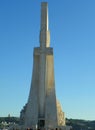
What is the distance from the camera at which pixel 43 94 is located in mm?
45562

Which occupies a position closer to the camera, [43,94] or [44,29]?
[43,94]

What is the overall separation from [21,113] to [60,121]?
17.0 ft

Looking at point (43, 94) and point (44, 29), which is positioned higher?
point (44, 29)

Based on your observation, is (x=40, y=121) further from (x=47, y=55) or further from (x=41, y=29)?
(x=41, y=29)

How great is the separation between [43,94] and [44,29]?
293 inches

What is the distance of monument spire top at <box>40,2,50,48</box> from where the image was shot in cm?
4666

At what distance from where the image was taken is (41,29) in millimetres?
46938

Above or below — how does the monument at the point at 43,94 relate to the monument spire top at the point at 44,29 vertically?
below

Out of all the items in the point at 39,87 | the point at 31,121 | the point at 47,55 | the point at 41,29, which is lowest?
the point at 31,121

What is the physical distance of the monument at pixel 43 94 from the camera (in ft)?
146

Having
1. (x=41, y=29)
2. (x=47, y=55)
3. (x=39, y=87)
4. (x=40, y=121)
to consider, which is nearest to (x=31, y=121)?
(x=40, y=121)

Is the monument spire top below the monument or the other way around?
the other way around

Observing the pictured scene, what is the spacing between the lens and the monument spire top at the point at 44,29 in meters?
46.7

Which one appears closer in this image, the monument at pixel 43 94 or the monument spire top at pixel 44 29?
the monument at pixel 43 94
